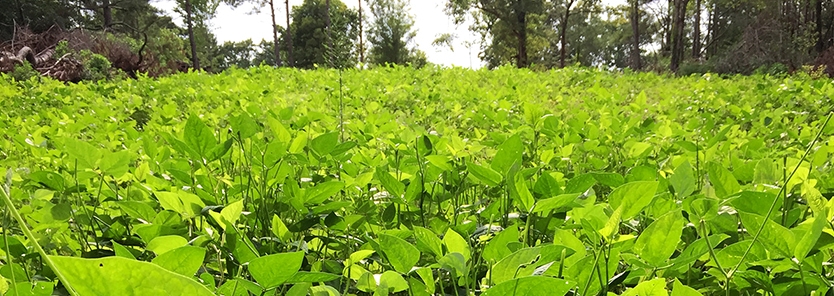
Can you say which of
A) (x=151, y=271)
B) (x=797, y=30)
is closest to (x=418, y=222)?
(x=151, y=271)

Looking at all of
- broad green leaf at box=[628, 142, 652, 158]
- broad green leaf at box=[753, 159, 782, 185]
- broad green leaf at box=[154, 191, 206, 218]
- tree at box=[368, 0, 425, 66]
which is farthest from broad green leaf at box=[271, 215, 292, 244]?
tree at box=[368, 0, 425, 66]

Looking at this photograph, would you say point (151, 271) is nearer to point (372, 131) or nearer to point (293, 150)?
point (293, 150)

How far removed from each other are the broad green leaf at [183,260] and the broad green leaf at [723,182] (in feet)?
2.60

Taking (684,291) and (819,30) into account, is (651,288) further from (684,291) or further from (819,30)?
(819,30)

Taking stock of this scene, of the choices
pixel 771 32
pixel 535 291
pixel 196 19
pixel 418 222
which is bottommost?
pixel 418 222

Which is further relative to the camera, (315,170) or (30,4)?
(30,4)

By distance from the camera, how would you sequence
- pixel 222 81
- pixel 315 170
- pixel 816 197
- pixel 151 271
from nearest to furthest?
pixel 151 271 < pixel 816 197 < pixel 315 170 < pixel 222 81

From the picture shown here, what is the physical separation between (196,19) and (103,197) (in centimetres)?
3691

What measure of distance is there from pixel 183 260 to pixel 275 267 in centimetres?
9

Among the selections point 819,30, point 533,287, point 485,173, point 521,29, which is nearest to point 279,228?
point 485,173

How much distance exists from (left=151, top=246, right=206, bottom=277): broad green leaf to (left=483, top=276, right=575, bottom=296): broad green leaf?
29 cm

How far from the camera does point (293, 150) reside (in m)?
1.05

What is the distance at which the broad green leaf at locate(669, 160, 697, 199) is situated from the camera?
840 millimetres

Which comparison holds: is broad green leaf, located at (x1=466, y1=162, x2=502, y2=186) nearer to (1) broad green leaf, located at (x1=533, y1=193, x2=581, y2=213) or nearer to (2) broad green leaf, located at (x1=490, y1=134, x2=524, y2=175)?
(2) broad green leaf, located at (x1=490, y1=134, x2=524, y2=175)
